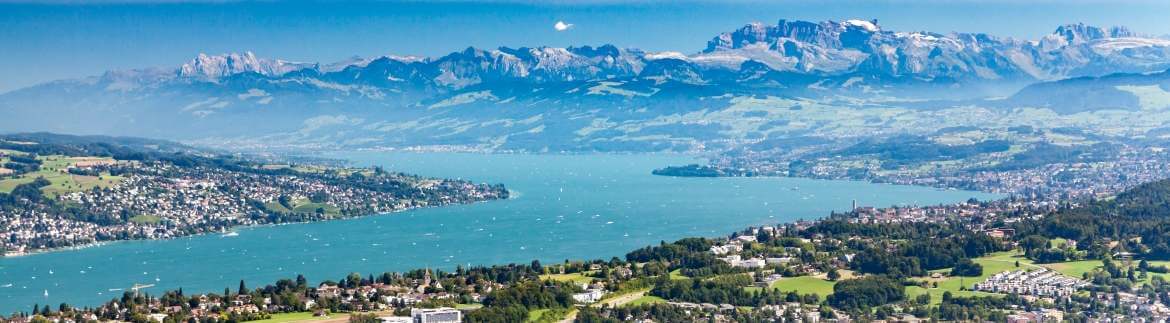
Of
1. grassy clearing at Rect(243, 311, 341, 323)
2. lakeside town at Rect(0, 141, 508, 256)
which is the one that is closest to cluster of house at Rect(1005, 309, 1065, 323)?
grassy clearing at Rect(243, 311, 341, 323)

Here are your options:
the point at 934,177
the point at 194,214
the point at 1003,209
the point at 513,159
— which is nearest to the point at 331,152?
the point at 513,159

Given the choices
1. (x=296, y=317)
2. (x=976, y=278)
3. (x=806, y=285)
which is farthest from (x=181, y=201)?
(x=976, y=278)

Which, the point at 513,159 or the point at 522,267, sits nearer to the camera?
the point at 522,267

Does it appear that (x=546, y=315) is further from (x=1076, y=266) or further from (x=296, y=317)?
(x=1076, y=266)

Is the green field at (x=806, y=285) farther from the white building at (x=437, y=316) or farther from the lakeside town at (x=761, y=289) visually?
the white building at (x=437, y=316)

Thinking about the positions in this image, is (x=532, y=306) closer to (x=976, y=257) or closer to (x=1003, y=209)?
(x=976, y=257)

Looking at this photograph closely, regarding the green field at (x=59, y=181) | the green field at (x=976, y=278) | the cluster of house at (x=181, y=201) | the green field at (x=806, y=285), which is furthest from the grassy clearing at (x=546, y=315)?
the green field at (x=59, y=181)

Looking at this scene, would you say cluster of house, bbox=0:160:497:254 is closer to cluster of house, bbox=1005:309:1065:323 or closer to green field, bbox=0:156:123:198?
green field, bbox=0:156:123:198
